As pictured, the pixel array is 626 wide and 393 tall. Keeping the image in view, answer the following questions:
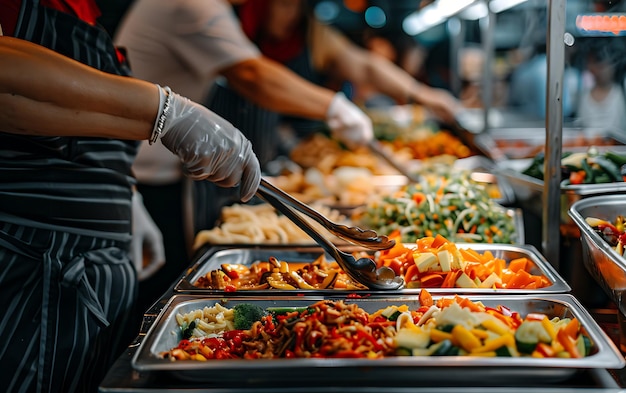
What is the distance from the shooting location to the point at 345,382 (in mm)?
1319

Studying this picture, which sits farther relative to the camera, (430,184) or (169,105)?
(430,184)

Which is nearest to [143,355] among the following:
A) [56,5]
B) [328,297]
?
[328,297]

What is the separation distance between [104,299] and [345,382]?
41.0 inches

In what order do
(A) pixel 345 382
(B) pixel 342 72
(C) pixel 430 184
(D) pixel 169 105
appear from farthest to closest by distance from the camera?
1. (B) pixel 342 72
2. (C) pixel 430 184
3. (D) pixel 169 105
4. (A) pixel 345 382

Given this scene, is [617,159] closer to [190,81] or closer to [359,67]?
[190,81]

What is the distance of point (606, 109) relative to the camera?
256 inches

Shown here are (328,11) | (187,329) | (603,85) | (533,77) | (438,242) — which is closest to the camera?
(187,329)

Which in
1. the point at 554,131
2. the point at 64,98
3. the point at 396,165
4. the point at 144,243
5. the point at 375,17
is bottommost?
the point at 144,243

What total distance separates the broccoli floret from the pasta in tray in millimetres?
836

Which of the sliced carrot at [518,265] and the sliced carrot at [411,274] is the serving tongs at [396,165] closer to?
the sliced carrot at [518,265]

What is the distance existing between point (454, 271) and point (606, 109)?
5364 millimetres

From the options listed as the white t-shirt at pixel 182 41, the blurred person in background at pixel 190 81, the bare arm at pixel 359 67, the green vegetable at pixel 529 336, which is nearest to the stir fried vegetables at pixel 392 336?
the green vegetable at pixel 529 336

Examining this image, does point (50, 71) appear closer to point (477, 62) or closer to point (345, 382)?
point (345, 382)

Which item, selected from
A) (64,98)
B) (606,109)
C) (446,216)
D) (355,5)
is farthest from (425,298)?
(355,5)
